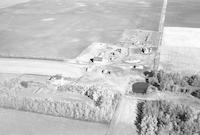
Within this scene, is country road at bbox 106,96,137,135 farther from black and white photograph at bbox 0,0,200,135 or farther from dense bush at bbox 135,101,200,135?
dense bush at bbox 135,101,200,135

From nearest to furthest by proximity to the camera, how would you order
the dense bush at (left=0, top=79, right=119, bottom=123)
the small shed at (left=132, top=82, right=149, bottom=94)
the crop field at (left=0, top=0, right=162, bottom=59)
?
the dense bush at (left=0, top=79, right=119, bottom=123), the small shed at (left=132, top=82, right=149, bottom=94), the crop field at (left=0, top=0, right=162, bottom=59)

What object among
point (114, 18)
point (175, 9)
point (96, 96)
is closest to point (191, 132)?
point (96, 96)

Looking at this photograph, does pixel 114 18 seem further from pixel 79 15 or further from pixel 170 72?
pixel 170 72

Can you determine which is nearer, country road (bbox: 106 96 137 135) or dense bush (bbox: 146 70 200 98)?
country road (bbox: 106 96 137 135)

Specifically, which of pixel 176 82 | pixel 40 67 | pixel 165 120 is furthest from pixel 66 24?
pixel 165 120

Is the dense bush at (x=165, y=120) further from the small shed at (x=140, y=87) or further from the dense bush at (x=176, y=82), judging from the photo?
the dense bush at (x=176, y=82)

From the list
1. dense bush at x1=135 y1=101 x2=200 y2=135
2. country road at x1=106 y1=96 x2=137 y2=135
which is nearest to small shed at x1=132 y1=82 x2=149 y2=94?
country road at x1=106 y1=96 x2=137 y2=135
